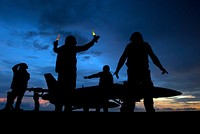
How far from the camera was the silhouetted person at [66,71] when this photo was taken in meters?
4.84

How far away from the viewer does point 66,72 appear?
4.94m

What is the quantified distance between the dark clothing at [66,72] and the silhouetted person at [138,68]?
137cm

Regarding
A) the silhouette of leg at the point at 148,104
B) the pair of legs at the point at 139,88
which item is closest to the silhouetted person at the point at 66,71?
the pair of legs at the point at 139,88

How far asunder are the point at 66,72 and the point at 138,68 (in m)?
2.02

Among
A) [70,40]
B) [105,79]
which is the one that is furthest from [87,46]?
[105,79]

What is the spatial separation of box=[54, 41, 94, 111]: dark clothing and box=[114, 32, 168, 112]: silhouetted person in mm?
1369

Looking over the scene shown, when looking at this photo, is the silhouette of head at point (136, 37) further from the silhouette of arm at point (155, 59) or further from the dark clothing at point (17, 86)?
the dark clothing at point (17, 86)

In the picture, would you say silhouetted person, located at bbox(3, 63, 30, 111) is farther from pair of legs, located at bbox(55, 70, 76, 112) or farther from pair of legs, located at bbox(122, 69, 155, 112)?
pair of legs, located at bbox(122, 69, 155, 112)

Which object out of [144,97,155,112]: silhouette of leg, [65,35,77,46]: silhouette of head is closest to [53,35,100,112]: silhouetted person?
[65,35,77,46]: silhouette of head

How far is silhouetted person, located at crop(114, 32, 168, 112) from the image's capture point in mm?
4535

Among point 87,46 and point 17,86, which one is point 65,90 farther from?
point 17,86

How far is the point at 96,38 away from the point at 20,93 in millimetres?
5988

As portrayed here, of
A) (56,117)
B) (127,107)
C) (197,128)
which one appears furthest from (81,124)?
(127,107)

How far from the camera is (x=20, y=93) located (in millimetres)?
9195
